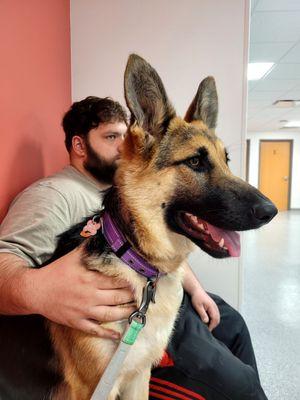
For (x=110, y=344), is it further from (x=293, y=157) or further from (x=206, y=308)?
(x=293, y=157)

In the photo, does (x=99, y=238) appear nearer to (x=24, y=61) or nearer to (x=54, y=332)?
(x=54, y=332)

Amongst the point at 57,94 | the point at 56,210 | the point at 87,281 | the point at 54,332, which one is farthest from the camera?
the point at 57,94

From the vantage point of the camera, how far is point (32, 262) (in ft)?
3.49

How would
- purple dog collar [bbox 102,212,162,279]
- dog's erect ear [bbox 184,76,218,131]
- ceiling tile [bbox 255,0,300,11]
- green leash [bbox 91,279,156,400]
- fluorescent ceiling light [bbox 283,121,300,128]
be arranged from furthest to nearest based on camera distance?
1. fluorescent ceiling light [bbox 283,121,300,128]
2. ceiling tile [bbox 255,0,300,11]
3. dog's erect ear [bbox 184,76,218,131]
4. purple dog collar [bbox 102,212,162,279]
5. green leash [bbox 91,279,156,400]

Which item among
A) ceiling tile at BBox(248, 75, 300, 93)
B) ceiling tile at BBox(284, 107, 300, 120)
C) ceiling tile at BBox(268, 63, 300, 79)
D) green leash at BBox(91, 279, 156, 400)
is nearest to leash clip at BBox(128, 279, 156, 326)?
green leash at BBox(91, 279, 156, 400)

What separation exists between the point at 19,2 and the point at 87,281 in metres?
1.18

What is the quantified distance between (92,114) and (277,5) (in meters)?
2.25

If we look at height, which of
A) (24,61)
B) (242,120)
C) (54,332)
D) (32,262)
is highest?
(24,61)

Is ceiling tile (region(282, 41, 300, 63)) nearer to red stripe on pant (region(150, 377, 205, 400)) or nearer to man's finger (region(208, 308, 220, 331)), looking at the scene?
man's finger (region(208, 308, 220, 331))

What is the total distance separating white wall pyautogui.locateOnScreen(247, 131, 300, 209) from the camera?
11.3 metres

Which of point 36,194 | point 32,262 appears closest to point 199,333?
point 32,262

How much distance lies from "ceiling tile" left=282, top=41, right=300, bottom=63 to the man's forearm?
4.10 m

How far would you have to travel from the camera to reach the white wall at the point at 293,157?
1130cm

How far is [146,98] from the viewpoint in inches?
37.9
